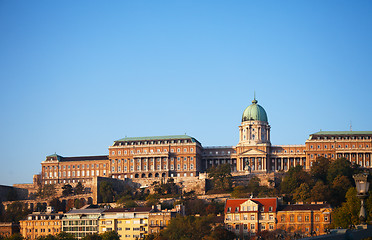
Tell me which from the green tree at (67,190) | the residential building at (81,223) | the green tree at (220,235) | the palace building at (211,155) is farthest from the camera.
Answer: the palace building at (211,155)

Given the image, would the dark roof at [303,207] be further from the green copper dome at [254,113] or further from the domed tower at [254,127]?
the green copper dome at [254,113]

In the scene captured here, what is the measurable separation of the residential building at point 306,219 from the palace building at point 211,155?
4854 cm

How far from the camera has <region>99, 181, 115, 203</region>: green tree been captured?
465ft

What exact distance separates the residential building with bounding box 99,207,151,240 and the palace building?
40.4 m

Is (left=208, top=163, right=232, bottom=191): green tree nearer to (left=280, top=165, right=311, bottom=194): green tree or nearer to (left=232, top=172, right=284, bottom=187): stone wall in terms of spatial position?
(left=232, top=172, right=284, bottom=187): stone wall

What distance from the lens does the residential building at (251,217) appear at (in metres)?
105

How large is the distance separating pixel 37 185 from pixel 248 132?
56.9 metres

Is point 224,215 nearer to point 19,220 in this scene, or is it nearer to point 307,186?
point 307,186

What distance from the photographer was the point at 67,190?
489 ft

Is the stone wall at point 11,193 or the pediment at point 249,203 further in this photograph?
the stone wall at point 11,193

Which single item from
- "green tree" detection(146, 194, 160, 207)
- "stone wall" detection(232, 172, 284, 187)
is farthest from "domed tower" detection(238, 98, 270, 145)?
"green tree" detection(146, 194, 160, 207)

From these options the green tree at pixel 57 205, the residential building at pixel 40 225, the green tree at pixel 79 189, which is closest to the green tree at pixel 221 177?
the green tree at pixel 79 189

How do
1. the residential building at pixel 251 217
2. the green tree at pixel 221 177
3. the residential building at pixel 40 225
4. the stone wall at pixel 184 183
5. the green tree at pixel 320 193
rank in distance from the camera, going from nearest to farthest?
1. the residential building at pixel 251 217
2. the green tree at pixel 320 193
3. the residential building at pixel 40 225
4. the green tree at pixel 221 177
5. the stone wall at pixel 184 183

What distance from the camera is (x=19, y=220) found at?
129 metres
